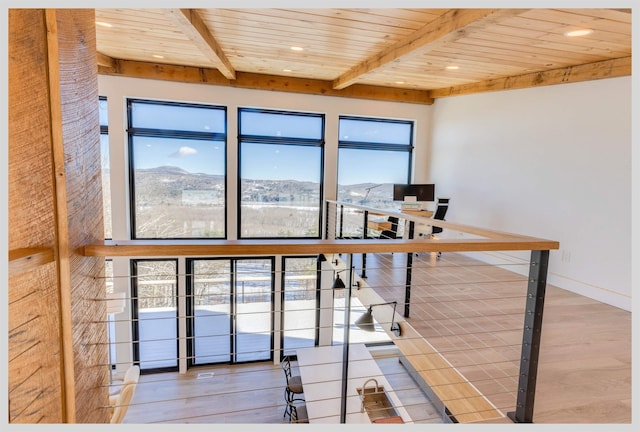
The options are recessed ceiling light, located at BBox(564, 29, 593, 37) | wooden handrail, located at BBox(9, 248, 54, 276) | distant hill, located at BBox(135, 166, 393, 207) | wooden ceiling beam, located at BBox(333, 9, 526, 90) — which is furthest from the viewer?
distant hill, located at BBox(135, 166, 393, 207)

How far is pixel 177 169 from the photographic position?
5.57 metres

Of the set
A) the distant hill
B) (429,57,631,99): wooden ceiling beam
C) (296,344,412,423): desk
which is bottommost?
(296,344,412,423): desk

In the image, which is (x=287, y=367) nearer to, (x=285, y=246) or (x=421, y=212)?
(x=421, y=212)

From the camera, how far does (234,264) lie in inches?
233

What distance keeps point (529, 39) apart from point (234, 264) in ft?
16.6

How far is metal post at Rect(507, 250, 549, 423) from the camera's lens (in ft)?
5.16

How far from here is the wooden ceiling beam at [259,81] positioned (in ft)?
16.5

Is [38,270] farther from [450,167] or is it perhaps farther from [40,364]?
[450,167]

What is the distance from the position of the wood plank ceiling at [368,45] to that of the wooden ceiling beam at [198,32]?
0.04 feet

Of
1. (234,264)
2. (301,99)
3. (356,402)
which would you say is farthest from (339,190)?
(356,402)

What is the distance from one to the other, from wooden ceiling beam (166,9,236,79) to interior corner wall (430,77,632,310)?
3.78 meters

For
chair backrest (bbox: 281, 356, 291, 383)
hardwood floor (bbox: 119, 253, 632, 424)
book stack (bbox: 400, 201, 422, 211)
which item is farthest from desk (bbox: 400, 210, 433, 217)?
chair backrest (bbox: 281, 356, 291, 383)

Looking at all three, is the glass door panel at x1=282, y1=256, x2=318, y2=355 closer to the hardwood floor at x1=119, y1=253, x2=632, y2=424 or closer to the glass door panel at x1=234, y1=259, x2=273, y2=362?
the glass door panel at x1=234, y1=259, x2=273, y2=362

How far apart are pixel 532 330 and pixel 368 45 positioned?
3.18 m
